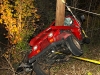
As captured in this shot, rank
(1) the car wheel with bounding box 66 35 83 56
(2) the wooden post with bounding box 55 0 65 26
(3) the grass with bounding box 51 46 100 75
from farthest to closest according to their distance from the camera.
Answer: (3) the grass with bounding box 51 46 100 75 → (2) the wooden post with bounding box 55 0 65 26 → (1) the car wheel with bounding box 66 35 83 56

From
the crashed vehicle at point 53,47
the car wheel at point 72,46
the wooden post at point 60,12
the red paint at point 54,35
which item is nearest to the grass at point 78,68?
the crashed vehicle at point 53,47

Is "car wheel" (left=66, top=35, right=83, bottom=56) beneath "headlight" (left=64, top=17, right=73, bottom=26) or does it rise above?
beneath

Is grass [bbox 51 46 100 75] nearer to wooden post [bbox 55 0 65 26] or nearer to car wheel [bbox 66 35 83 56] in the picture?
car wheel [bbox 66 35 83 56]

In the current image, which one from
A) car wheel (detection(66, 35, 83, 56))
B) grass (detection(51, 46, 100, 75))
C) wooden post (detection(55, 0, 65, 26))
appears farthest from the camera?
grass (detection(51, 46, 100, 75))

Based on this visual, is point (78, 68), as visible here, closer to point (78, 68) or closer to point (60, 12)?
point (78, 68)

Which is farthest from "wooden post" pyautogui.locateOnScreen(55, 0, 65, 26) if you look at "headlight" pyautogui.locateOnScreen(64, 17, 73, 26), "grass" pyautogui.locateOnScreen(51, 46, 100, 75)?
"grass" pyautogui.locateOnScreen(51, 46, 100, 75)

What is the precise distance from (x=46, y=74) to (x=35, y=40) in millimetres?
1180

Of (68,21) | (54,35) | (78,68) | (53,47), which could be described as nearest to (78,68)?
(78,68)

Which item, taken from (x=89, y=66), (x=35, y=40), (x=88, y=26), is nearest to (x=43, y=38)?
(x=35, y=40)

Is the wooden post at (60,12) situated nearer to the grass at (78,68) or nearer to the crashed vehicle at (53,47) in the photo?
the crashed vehicle at (53,47)

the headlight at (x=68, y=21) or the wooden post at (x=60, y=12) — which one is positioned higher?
the wooden post at (x=60, y=12)

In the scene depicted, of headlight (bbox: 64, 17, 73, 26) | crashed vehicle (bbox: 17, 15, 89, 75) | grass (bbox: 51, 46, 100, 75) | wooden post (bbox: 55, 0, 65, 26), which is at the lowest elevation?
grass (bbox: 51, 46, 100, 75)

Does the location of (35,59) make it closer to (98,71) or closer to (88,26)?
(98,71)

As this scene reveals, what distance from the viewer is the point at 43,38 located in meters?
7.14
